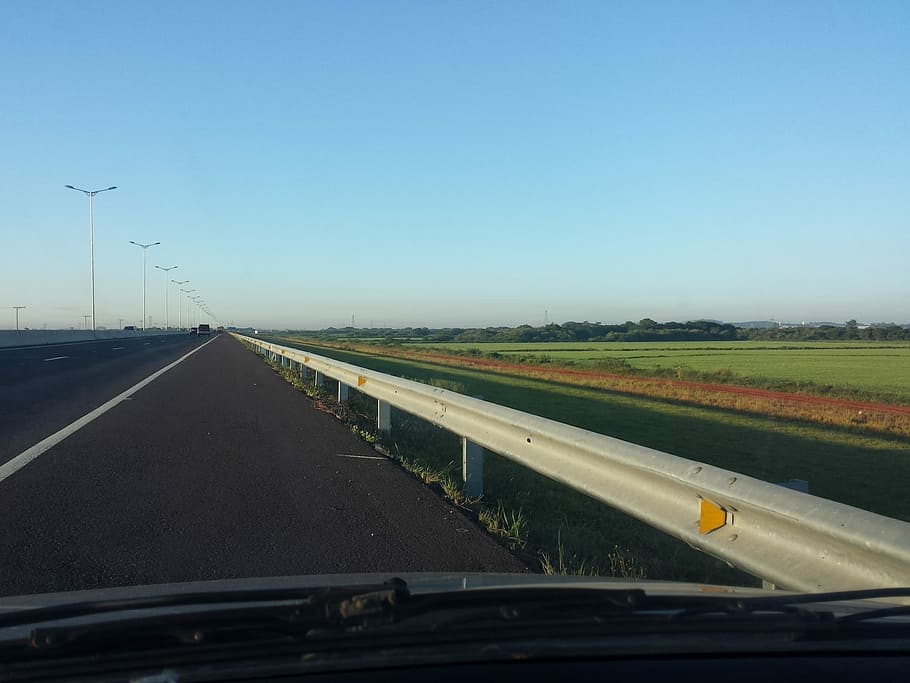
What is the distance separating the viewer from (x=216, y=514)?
6094 mm

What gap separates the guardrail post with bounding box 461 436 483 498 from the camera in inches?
281

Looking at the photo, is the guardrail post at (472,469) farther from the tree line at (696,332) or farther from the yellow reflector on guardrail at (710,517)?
the tree line at (696,332)

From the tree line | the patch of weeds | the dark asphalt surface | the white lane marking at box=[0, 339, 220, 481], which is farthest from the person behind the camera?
the tree line

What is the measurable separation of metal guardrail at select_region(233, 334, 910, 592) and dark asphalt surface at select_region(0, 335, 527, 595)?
827mm

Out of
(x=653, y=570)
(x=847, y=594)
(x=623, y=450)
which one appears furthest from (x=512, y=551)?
(x=847, y=594)

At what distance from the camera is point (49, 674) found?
2.21m

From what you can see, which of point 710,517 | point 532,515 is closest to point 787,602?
point 710,517

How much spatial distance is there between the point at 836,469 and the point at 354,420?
7.07m

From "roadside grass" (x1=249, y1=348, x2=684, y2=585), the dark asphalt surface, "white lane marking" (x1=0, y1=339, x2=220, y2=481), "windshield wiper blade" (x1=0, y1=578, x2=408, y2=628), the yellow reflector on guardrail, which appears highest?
the yellow reflector on guardrail

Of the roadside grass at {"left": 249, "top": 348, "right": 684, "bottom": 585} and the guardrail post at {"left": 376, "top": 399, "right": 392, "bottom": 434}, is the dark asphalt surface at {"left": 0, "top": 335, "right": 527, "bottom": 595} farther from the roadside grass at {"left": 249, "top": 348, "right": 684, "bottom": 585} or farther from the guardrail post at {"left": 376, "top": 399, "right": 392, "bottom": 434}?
the guardrail post at {"left": 376, "top": 399, "right": 392, "bottom": 434}

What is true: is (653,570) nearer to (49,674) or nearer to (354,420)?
(49,674)

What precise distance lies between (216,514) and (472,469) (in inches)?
93.8

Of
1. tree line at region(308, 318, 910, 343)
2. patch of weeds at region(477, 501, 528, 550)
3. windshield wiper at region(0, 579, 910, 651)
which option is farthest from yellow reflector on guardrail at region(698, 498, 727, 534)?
tree line at region(308, 318, 910, 343)

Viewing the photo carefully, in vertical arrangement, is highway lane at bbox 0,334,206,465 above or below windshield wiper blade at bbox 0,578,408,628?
below
